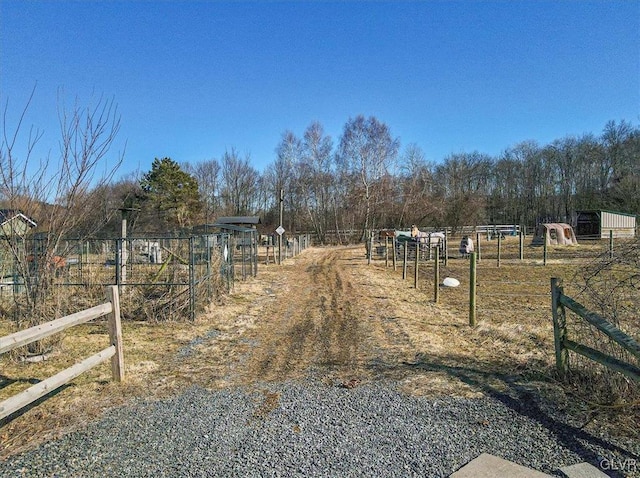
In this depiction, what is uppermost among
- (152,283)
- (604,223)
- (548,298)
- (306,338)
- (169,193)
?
(169,193)

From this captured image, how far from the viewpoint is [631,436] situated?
10.7 ft

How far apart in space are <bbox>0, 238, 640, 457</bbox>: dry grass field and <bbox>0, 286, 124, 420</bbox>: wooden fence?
1.14 ft

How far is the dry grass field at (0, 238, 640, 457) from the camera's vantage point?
4020mm

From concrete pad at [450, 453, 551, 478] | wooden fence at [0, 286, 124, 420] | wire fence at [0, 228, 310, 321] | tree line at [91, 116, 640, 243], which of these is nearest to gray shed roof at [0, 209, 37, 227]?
wire fence at [0, 228, 310, 321]

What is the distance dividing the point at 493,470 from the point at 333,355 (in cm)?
324

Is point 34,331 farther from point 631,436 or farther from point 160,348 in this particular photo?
point 631,436

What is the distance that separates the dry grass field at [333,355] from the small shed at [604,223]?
28803mm

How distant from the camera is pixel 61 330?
413 centimetres

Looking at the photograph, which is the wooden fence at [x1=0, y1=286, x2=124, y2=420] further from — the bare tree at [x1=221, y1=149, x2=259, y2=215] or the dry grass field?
the bare tree at [x1=221, y1=149, x2=259, y2=215]

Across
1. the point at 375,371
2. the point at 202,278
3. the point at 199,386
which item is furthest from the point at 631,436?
the point at 202,278

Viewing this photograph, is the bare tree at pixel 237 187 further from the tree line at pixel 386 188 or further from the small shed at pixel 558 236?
the small shed at pixel 558 236

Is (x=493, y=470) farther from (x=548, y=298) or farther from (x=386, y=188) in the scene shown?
(x=386, y=188)

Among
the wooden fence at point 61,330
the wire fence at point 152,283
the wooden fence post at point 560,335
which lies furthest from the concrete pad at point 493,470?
the wire fence at point 152,283

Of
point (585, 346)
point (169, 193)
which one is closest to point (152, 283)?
point (585, 346)
